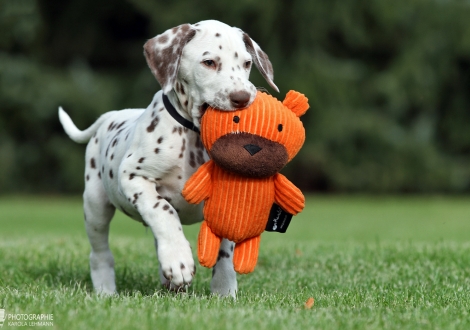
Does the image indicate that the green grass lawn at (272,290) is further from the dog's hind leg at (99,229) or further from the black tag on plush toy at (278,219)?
the black tag on plush toy at (278,219)

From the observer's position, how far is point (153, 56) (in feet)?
16.2

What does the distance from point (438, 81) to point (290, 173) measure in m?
7.54

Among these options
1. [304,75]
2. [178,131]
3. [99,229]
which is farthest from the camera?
[304,75]

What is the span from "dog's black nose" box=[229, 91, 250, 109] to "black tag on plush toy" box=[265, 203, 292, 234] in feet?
2.34

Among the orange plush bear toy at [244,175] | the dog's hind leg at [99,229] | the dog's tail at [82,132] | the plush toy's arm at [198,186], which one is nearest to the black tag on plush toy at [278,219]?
the orange plush bear toy at [244,175]

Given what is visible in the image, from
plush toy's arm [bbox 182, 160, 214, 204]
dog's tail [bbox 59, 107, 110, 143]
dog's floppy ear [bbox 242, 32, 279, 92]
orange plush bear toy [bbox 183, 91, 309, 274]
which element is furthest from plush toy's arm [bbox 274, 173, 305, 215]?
dog's tail [bbox 59, 107, 110, 143]

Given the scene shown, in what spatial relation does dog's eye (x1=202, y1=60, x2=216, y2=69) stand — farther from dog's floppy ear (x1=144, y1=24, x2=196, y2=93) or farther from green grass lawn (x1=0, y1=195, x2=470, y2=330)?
green grass lawn (x1=0, y1=195, x2=470, y2=330)

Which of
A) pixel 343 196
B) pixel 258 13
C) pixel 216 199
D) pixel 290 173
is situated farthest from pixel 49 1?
pixel 216 199

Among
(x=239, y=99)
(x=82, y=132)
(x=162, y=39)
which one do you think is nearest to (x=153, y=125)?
(x=162, y=39)

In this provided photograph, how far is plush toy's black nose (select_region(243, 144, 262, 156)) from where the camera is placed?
4340 mm

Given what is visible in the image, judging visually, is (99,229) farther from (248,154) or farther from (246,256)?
(248,154)

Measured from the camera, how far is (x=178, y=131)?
4.86m

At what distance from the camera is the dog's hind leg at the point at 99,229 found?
5.84 m

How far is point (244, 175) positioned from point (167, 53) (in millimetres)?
1089
